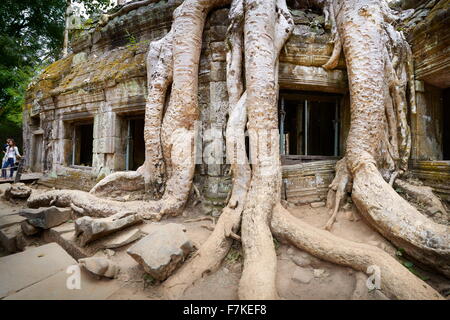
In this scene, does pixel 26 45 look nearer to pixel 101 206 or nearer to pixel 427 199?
pixel 101 206

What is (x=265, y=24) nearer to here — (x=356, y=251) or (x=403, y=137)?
(x=403, y=137)

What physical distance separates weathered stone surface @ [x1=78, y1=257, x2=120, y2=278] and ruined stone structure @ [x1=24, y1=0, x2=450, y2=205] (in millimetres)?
1481

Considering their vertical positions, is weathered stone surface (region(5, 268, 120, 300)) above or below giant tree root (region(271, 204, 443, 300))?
below

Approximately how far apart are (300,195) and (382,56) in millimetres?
2153

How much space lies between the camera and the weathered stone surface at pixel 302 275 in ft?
5.48

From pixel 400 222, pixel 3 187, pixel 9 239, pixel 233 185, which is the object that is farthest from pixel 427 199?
pixel 3 187

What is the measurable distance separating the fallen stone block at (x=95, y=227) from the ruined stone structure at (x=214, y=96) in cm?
124

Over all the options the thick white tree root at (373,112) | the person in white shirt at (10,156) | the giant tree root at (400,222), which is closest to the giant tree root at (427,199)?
the thick white tree root at (373,112)

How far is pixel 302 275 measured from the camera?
5.63 ft

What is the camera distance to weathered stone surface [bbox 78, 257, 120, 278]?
165 centimetres

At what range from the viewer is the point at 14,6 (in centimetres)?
516

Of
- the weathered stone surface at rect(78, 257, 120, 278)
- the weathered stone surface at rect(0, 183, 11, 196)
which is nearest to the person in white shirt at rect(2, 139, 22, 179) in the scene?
the weathered stone surface at rect(0, 183, 11, 196)

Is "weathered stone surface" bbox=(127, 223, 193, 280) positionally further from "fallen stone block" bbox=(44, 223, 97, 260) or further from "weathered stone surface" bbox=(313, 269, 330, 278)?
"weathered stone surface" bbox=(313, 269, 330, 278)

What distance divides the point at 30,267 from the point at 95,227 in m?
0.57
